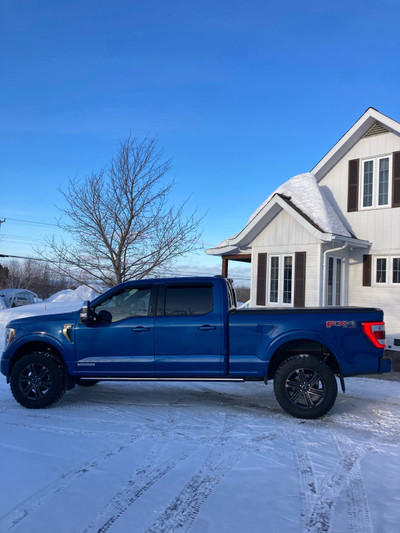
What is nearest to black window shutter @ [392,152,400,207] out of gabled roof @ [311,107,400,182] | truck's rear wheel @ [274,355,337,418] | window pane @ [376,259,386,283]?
gabled roof @ [311,107,400,182]

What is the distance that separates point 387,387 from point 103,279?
10.9 metres

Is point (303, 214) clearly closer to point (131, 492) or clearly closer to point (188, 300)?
point (188, 300)

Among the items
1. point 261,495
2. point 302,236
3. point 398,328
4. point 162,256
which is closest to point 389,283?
point 398,328

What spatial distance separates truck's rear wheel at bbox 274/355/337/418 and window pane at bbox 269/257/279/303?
8048 millimetres

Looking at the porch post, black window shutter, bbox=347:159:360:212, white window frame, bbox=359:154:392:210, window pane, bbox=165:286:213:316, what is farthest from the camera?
the porch post

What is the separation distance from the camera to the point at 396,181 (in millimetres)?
12922

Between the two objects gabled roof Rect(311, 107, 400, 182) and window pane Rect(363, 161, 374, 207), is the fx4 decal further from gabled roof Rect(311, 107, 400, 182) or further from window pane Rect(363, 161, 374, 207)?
gabled roof Rect(311, 107, 400, 182)

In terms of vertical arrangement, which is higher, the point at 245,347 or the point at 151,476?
the point at 245,347

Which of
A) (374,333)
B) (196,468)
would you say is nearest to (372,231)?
(374,333)

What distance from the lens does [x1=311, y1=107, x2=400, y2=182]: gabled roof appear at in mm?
13047

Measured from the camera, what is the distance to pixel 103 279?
16.7 meters

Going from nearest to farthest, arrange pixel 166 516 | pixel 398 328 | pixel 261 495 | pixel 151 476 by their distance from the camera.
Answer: pixel 166 516 → pixel 261 495 → pixel 151 476 → pixel 398 328

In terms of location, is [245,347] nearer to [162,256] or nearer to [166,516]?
[166,516]

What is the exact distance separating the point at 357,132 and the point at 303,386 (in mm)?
9980
